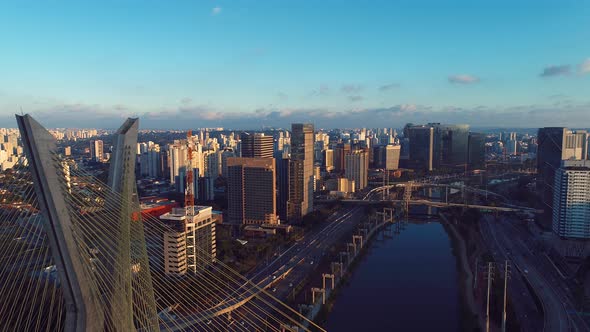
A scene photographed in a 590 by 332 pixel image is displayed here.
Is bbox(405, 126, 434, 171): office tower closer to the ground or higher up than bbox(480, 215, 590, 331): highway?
higher up

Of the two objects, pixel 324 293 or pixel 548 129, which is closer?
pixel 324 293

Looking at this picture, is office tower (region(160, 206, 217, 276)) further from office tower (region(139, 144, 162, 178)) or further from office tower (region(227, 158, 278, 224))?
office tower (region(139, 144, 162, 178))

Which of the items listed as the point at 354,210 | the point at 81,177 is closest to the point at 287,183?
the point at 354,210

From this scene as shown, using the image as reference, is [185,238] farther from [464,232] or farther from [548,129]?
[548,129]

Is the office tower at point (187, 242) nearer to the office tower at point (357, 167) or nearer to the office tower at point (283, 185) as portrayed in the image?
the office tower at point (283, 185)

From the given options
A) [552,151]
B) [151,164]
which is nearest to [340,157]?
[151,164]

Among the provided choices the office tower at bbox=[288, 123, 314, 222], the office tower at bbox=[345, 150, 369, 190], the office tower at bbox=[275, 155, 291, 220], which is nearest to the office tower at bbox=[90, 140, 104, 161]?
the office tower at bbox=[345, 150, 369, 190]

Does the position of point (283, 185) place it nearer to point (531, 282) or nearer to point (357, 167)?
point (357, 167)

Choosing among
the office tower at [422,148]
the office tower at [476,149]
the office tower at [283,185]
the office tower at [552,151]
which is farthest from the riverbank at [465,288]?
the office tower at [476,149]
